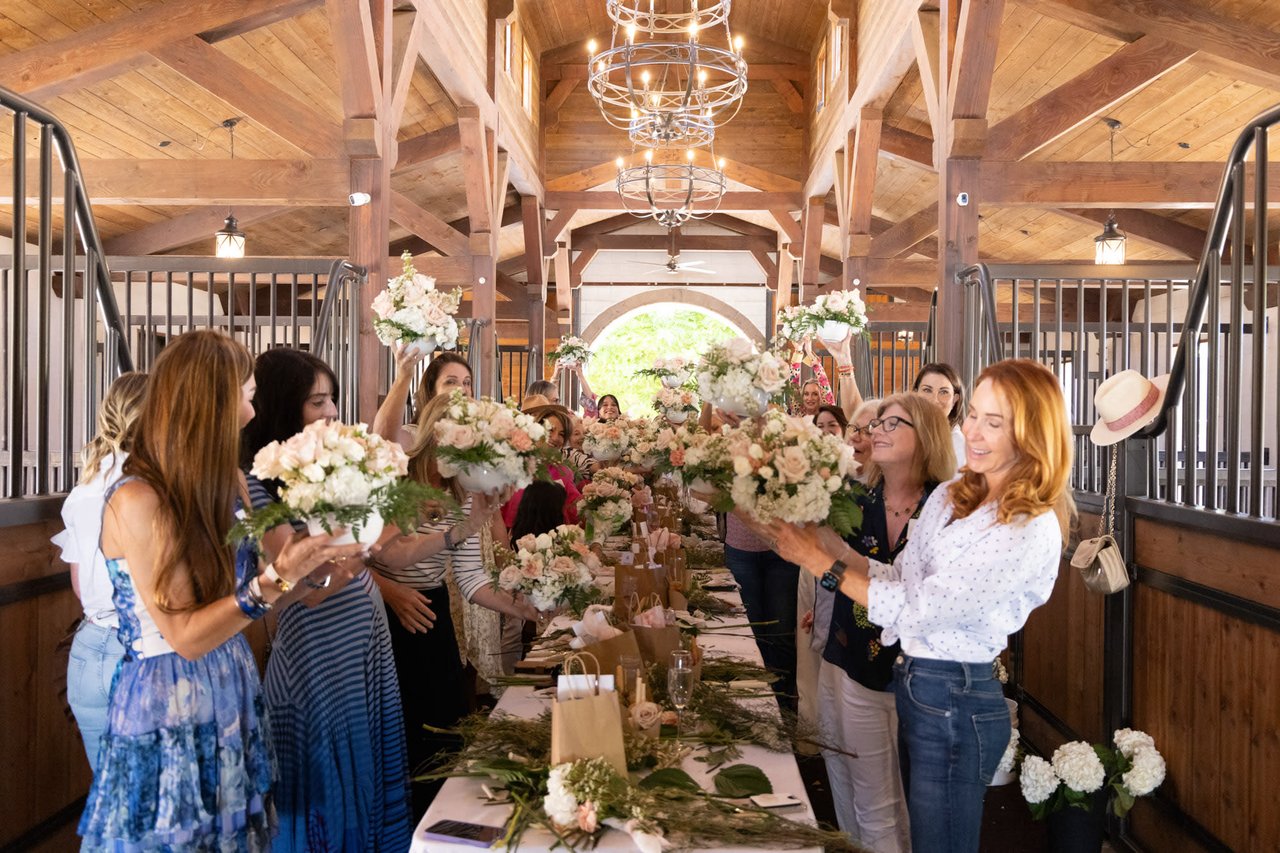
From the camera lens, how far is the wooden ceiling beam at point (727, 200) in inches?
575

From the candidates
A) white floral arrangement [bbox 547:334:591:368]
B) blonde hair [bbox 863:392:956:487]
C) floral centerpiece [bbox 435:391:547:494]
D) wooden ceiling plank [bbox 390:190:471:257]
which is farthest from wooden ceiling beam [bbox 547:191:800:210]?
floral centerpiece [bbox 435:391:547:494]

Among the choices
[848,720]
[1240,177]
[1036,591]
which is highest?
[1240,177]

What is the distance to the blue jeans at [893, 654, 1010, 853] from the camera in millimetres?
2414

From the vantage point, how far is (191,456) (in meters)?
2.10

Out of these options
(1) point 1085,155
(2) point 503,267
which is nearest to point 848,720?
(1) point 1085,155

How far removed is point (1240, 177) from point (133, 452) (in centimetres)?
318

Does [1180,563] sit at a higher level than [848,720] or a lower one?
higher

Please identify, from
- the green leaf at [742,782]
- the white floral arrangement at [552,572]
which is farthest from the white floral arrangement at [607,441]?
the green leaf at [742,782]

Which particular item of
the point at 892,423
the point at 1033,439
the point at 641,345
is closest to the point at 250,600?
the point at 1033,439

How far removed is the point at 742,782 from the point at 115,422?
1.78 meters

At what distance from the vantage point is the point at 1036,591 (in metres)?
2.36

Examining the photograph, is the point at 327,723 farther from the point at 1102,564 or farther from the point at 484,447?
the point at 1102,564

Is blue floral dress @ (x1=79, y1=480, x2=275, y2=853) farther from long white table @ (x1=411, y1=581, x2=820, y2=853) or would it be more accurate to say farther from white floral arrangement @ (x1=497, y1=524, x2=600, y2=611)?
white floral arrangement @ (x1=497, y1=524, x2=600, y2=611)

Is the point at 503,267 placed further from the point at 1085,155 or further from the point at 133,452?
the point at 133,452
